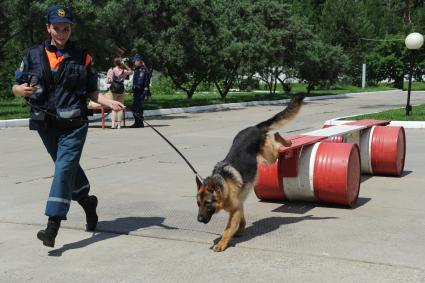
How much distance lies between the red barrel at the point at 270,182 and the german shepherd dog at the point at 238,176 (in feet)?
1.61

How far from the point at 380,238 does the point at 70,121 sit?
9.14ft

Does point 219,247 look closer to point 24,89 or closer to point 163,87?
point 24,89

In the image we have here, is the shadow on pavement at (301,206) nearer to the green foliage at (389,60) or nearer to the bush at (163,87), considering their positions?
the bush at (163,87)

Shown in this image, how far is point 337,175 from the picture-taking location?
19.4 ft

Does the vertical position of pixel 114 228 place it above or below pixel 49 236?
below

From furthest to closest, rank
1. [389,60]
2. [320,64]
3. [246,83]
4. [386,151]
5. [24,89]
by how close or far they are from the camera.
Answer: [389,60]
[246,83]
[320,64]
[386,151]
[24,89]

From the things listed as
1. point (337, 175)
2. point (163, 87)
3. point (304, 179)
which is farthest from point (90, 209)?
point (163, 87)

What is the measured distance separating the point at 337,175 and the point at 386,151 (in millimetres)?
2370

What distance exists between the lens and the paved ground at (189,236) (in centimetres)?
409

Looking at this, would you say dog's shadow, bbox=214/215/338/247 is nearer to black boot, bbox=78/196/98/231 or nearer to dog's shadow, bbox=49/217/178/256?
dog's shadow, bbox=49/217/178/256

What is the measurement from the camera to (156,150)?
10969 millimetres

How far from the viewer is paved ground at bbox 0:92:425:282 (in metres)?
4.09

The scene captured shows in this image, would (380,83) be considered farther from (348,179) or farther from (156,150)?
(348,179)

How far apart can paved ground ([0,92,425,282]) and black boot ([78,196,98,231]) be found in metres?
0.09
